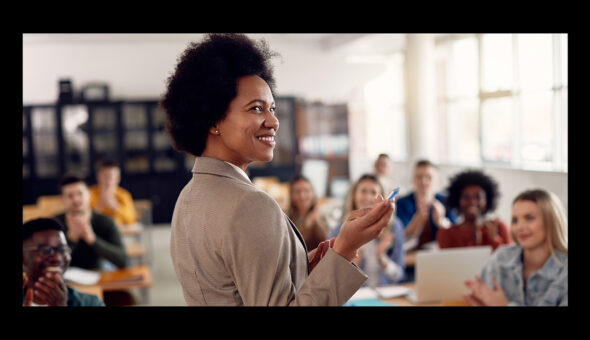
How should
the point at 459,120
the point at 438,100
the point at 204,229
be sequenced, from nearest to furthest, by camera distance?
the point at 204,229, the point at 459,120, the point at 438,100

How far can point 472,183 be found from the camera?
13.2ft

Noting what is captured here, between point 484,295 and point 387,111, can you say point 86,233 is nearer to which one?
point 484,295

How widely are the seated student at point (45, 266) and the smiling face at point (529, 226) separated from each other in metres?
1.89

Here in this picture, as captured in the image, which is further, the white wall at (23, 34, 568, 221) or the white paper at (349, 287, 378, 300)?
the white wall at (23, 34, 568, 221)

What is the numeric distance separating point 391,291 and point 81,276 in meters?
1.76

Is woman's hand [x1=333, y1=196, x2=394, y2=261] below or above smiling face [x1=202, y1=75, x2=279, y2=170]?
below

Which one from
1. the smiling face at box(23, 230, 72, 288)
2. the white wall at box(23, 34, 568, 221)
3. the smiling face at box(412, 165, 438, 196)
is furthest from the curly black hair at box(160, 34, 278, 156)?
the white wall at box(23, 34, 568, 221)

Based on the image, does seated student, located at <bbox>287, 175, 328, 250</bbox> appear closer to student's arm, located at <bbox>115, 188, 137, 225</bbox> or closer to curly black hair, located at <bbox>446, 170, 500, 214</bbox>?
curly black hair, located at <bbox>446, 170, 500, 214</bbox>

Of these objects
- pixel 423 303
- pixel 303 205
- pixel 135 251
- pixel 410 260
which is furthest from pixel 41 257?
pixel 410 260

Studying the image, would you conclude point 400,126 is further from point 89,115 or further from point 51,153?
point 51,153

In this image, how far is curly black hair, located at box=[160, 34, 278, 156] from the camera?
3.66 ft
